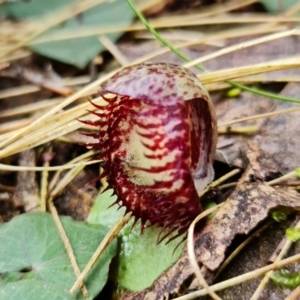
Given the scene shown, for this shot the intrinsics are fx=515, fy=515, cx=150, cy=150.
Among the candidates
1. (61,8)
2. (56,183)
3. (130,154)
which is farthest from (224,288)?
(61,8)

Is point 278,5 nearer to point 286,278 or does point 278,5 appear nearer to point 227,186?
point 227,186

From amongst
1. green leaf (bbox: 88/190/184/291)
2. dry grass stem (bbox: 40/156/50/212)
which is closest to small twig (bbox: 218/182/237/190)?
green leaf (bbox: 88/190/184/291)

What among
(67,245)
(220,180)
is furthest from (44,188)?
A: (220,180)

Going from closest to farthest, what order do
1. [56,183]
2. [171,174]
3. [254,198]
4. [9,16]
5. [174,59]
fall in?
[171,174], [254,198], [56,183], [174,59], [9,16]

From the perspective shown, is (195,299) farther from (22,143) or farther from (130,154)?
(22,143)

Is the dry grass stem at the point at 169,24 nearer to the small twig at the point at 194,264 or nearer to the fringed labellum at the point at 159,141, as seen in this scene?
the fringed labellum at the point at 159,141

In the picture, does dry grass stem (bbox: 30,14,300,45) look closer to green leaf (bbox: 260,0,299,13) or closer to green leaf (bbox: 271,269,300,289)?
green leaf (bbox: 260,0,299,13)
